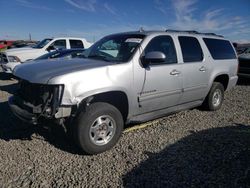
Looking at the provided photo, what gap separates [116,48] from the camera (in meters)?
4.82

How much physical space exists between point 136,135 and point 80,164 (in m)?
1.40

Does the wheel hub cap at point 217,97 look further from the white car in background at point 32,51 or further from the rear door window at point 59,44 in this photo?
the rear door window at point 59,44

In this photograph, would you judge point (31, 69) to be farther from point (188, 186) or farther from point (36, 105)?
point (188, 186)

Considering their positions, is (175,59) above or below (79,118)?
above

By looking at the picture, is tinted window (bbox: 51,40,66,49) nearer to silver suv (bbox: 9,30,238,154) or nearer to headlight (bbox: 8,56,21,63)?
headlight (bbox: 8,56,21,63)

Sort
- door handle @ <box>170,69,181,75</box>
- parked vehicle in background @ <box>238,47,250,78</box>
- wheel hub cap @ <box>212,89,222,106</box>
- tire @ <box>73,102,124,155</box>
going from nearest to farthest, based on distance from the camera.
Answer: tire @ <box>73,102,124,155</box> → door handle @ <box>170,69,181,75</box> → wheel hub cap @ <box>212,89,222,106</box> → parked vehicle in background @ <box>238,47,250,78</box>

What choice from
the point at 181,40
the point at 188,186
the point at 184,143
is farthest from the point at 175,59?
the point at 188,186

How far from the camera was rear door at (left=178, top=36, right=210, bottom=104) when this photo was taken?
5.25m

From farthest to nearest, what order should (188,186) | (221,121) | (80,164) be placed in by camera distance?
(221,121) < (80,164) < (188,186)

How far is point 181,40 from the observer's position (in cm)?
530

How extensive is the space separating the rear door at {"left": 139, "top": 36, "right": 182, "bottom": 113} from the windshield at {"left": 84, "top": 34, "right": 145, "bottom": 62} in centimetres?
27

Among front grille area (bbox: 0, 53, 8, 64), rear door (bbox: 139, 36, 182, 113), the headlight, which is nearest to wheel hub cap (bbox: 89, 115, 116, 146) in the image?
rear door (bbox: 139, 36, 182, 113)

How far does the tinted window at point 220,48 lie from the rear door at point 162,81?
1.45m

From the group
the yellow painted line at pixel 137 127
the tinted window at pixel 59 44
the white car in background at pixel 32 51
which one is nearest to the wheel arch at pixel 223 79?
the yellow painted line at pixel 137 127
